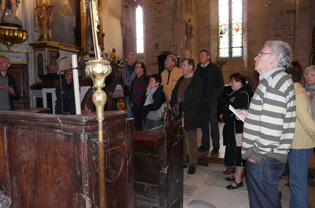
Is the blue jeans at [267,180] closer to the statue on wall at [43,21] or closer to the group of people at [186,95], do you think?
the group of people at [186,95]

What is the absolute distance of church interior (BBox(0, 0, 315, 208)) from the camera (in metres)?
1.17

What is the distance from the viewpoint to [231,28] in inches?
546

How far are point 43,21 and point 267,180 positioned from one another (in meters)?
7.20

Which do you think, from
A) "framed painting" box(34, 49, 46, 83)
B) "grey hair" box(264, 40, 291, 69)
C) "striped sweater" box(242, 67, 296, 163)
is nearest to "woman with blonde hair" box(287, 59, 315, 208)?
"striped sweater" box(242, 67, 296, 163)

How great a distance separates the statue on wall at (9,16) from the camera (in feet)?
19.1

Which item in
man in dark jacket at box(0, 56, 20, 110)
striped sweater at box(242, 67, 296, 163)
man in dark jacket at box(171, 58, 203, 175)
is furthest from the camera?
man in dark jacket at box(0, 56, 20, 110)

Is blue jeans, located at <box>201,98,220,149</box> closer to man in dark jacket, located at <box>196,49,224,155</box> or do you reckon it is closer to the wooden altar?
man in dark jacket, located at <box>196,49,224,155</box>

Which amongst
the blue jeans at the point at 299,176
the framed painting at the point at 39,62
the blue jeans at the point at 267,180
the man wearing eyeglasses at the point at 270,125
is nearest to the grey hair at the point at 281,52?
the man wearing eyeglasses at the point at 270,125

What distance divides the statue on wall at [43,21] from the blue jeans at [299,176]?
22.4ft

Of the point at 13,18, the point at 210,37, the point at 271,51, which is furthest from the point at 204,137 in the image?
the point at 210,37

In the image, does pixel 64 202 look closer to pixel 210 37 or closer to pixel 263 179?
pixel 263 179

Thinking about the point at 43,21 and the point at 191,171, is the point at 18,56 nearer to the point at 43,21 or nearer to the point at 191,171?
the point at 43,21

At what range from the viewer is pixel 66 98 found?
13.2 ft

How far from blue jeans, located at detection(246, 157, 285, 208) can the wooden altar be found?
91 cm
